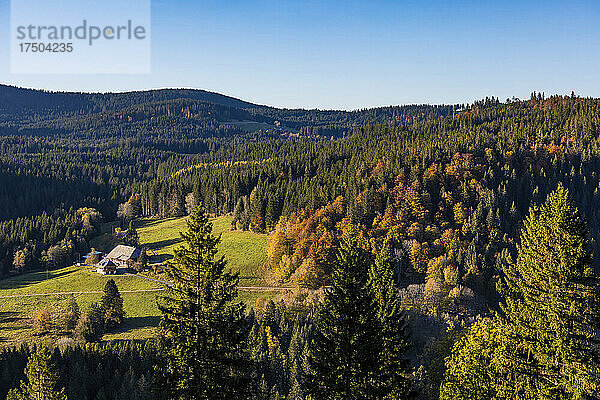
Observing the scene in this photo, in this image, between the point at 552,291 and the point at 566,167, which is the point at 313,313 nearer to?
the point at 552,291

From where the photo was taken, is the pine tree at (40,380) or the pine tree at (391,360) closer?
the pine tree at (391,360)

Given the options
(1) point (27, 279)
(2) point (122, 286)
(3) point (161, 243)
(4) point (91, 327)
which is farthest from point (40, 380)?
(1) point (27, 279)

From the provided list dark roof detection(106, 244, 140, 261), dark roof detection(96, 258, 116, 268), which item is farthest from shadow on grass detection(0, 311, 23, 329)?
dark roof detection(106, 244, 140, 261)

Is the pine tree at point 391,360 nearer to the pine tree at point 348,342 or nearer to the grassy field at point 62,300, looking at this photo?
the pine tree at point 348,342

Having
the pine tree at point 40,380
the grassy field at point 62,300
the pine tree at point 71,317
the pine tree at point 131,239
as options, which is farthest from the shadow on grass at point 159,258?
the pine tree at point 40,380

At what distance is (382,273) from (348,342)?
45.2ft

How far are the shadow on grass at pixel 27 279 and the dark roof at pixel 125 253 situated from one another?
12743 millimetres

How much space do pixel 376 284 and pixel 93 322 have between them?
60.6 meters

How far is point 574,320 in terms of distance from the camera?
18125mm

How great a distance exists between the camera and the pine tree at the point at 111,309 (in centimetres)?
7869

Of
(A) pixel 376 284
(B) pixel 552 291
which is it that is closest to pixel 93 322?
(A) pixel 376 284

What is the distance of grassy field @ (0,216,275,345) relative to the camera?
7844 cm

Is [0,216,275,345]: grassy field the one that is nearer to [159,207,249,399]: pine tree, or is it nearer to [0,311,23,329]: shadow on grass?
[0,311,23,329]: shadow on grass

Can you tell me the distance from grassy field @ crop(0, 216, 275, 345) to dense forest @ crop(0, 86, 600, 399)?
562cm
